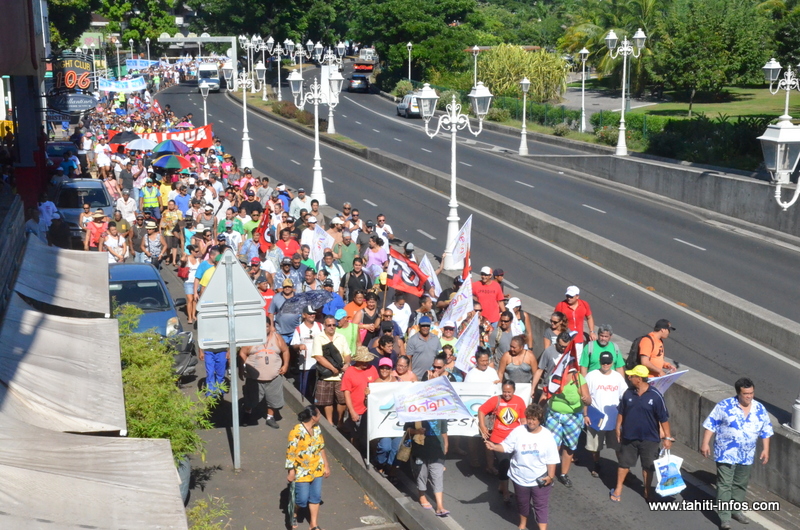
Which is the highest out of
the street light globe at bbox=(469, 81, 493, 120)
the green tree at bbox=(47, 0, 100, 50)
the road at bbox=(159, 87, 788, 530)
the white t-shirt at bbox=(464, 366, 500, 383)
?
the green tree at bbox=(47, 0, 100, 50)

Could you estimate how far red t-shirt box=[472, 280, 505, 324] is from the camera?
14.6 m

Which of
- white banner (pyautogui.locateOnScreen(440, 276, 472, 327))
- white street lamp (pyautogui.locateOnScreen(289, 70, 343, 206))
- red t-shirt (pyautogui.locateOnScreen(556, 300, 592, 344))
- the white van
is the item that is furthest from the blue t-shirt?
the white van

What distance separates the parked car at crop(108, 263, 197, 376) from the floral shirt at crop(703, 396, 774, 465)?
7255 mm

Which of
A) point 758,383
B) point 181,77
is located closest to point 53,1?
point 181,77

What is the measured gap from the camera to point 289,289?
1359 centimetres

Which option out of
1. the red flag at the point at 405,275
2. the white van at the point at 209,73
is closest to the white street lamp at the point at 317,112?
the red flag at the point at 405,275

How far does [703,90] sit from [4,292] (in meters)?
51.0

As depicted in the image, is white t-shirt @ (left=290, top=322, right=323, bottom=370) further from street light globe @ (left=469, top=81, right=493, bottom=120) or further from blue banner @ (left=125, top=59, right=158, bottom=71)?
blue banner @ (left=125, top=59, right=158, bottom=71)

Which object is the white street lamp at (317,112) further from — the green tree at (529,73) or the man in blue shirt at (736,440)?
the green tree at (529,73)

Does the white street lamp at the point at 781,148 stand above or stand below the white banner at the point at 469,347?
above

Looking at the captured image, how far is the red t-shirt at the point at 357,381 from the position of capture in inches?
431

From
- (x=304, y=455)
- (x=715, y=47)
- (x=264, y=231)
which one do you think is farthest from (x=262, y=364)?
(x=715, y=47)

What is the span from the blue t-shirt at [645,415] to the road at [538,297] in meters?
0.81

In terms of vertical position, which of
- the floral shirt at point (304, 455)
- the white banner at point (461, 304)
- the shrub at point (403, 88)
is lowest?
the floral shirt at point (304, 455)
